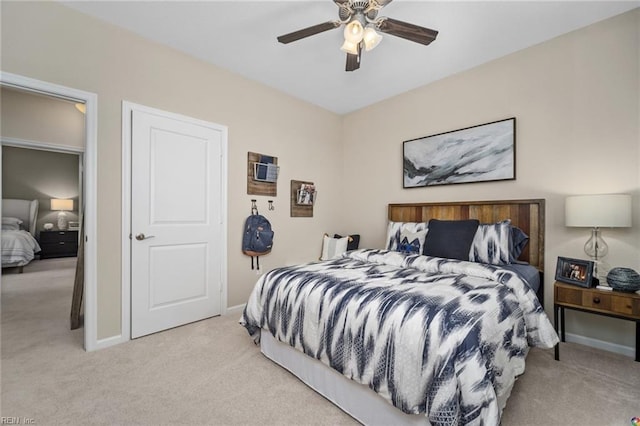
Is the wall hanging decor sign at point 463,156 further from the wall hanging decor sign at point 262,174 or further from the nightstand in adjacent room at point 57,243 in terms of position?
the nightstand in adjacent room at point 57,243

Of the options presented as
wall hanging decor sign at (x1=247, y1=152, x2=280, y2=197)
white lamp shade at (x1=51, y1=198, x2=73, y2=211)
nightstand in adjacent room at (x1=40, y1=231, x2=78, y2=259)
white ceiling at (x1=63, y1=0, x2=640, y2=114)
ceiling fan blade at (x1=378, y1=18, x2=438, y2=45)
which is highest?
white ceiling at (x1=63, y1=0, x2=640, y2=114)

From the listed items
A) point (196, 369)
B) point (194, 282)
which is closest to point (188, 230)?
point (194, 282)

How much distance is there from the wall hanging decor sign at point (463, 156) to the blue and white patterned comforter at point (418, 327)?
1.37 metres

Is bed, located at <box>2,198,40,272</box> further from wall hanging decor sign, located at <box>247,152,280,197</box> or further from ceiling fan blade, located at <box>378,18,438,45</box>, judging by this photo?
ceiling fan blade, located at <box>378,18,438,45</box>

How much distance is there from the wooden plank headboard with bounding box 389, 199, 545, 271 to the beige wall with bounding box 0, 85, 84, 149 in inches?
205

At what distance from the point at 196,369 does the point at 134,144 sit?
2.00 meters

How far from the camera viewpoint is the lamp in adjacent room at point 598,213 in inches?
81.1

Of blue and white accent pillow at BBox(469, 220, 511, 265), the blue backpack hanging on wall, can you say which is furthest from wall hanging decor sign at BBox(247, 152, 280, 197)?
blue and white accent pillow at BBox(469, 220, 511, 265)

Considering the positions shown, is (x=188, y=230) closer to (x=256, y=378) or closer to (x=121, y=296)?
(x=121, y=296)

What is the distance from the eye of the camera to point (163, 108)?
2.73 metres

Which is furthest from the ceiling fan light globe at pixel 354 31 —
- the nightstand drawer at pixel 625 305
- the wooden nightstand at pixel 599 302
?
the nightstand drawer at pixel 625 305

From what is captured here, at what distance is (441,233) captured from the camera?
2730 millimetres

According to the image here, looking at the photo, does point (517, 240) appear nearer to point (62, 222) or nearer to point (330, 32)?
point (330, 32)

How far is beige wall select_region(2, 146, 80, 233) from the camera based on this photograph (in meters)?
6.40
